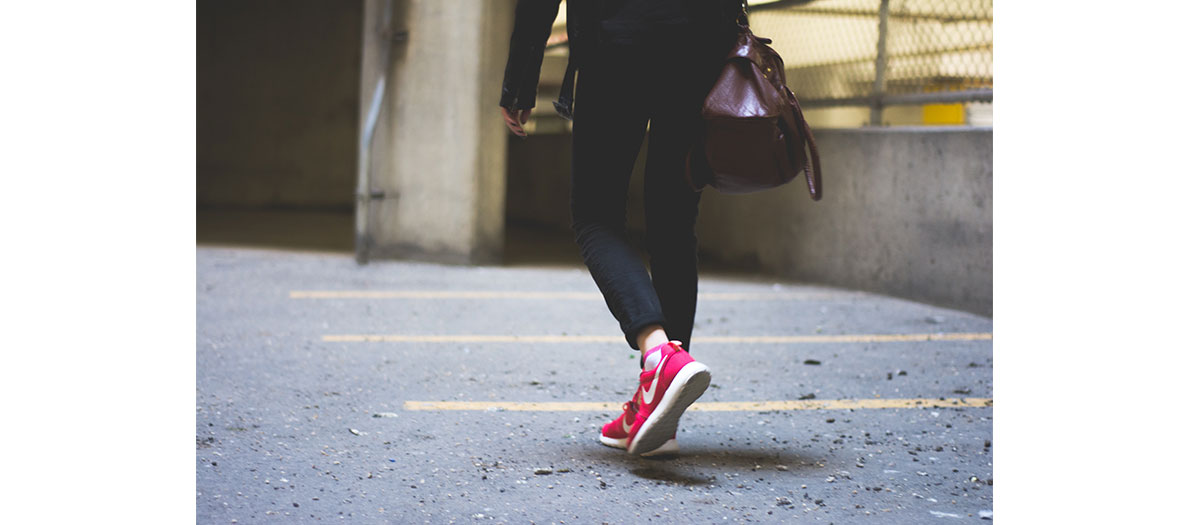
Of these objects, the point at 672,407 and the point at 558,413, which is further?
the point at 558,413

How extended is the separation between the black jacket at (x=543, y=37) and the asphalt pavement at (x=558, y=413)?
0.94m

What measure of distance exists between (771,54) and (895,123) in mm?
4397

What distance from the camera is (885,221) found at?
6.96 metres

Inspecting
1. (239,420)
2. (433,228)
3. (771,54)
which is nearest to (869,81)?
(433,228)

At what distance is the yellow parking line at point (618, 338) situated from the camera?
16.6 feet

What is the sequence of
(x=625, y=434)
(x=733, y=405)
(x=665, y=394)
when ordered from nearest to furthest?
(x=665, y=394)
(x=625, y=434)
(x=733, y=405)

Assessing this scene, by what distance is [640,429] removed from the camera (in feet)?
9.44

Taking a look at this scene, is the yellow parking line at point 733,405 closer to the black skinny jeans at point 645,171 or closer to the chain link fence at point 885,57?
the black skinny jeans at point 645,171

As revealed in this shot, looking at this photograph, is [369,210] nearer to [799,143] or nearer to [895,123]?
[895,123]

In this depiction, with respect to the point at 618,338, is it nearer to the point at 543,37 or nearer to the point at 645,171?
the point at 645,171

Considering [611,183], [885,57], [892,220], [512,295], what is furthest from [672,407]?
[885,57]

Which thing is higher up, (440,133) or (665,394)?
(440,133)

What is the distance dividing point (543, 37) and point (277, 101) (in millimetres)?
14188

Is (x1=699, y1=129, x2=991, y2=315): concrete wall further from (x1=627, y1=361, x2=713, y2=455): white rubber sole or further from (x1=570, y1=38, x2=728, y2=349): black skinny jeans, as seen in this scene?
(x1=627, y1=361, x2=713, y2=455): white rubber sole
